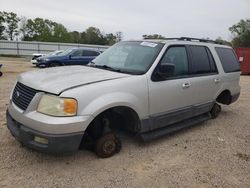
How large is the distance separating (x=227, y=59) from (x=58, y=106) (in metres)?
4.56

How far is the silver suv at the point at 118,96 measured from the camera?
3.62 m

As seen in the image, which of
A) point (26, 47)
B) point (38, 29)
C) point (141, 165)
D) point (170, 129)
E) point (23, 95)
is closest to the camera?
point (23, 95)

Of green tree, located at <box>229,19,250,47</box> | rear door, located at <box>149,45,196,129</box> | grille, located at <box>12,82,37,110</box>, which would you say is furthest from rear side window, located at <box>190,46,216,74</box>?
green tree, located at <box>229,19,250,47</box>

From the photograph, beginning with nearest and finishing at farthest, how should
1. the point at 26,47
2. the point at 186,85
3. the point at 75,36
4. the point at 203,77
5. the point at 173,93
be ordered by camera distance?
the point at 173,93 < the point at 186,85 < the point at 203,77 < the point at 26,47 < the point at 75,36

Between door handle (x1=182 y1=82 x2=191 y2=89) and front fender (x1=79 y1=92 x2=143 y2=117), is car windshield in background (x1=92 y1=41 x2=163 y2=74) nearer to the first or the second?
front fender (x1=79 y1=92 x2=143 y2=117)

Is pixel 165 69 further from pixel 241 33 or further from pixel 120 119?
pixel 241 33

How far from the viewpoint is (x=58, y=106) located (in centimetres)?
358

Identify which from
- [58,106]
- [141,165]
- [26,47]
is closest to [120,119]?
[141,165]

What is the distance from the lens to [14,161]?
3998mm

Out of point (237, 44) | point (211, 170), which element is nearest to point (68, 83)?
point (211, 170)

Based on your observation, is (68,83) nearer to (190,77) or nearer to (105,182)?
(105,182)

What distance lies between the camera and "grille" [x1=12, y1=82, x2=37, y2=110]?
3816 mm

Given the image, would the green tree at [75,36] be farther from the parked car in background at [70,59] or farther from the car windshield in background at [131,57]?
the car windshield in background at [131,57]

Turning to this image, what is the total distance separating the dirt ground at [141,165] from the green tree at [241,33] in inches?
2180
